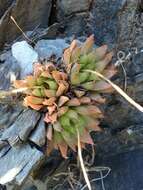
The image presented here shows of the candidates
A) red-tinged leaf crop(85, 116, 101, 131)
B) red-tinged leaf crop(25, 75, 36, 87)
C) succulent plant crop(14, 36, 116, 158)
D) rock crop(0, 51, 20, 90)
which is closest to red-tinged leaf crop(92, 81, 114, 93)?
succulent plant crop(14, 36, 116, 158)

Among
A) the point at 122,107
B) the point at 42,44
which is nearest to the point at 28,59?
the point at 42,44

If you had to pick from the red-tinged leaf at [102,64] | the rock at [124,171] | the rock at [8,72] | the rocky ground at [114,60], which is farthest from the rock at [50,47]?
the rock at [124,171]

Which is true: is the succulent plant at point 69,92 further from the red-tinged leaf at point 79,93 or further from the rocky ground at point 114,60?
the rocky ground at point 114,60

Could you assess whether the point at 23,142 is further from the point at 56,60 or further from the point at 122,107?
the point at 122,107

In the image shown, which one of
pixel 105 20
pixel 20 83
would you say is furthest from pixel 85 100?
pixel 105 20

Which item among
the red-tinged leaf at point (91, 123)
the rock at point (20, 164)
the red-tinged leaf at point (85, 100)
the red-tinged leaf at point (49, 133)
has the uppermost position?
the red-tinged leaf at point (85, 100)

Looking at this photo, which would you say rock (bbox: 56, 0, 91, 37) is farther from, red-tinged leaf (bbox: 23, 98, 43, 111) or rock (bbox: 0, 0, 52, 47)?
red-tinged leaf (bbox: 23, 98, 43, 111)
